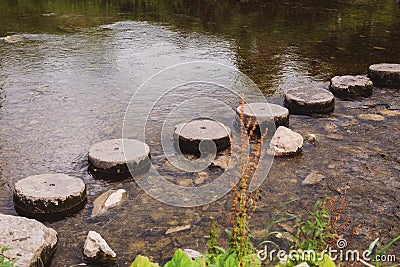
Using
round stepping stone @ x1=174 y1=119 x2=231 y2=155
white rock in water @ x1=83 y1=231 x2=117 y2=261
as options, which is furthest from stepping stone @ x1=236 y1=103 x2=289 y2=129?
white rock in water @ x1=83 y1=231 x2=117 y2=261

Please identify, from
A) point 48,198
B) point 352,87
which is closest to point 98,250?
point 48,198

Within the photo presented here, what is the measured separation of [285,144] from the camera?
4336 millimetres

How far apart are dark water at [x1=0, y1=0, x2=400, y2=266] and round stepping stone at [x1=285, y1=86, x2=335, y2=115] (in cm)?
14

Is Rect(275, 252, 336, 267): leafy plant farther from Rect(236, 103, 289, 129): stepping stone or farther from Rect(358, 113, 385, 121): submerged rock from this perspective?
Rect(358, 113, 385, 121): submerged rock

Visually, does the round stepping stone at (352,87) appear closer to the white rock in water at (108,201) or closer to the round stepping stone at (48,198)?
the white rock in water at (108,201)

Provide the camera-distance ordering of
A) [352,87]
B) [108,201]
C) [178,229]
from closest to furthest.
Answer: [178,229] < [108,201] < [352,87]

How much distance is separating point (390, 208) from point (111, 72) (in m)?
4.56

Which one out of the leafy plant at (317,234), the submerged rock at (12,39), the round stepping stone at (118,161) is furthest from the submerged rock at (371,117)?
the submerged rock at (12,39)

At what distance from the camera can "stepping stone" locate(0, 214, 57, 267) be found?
2.70 metres

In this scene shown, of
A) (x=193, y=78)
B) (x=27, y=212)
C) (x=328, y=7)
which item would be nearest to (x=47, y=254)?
(x=27, y=212)

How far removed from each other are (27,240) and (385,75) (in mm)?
5060

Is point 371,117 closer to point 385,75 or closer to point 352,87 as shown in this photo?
point 352,87

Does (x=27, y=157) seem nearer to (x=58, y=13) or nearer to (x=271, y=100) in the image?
(x=271, y=100)

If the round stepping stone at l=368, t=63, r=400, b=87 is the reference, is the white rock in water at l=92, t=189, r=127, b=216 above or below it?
below
